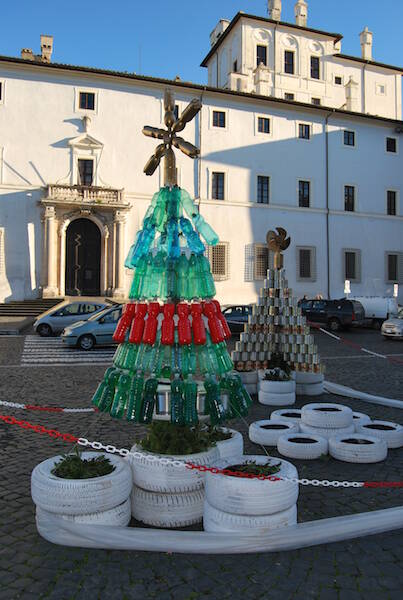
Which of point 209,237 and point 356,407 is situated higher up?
point 209,237

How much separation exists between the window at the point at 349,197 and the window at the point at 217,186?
10.5 m

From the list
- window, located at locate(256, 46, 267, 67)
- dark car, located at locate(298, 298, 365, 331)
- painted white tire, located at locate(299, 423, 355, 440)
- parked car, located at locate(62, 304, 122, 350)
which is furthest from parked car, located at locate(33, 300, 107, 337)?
window, located at locate(256, 46, 267, 67)

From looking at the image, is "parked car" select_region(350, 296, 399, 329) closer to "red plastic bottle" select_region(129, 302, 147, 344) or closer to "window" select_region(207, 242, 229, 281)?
"window" select_region(207, 242, 229, 281)

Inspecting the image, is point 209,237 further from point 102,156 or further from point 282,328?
point 102,156

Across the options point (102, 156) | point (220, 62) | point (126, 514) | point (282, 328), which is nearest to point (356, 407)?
point (282, 328)

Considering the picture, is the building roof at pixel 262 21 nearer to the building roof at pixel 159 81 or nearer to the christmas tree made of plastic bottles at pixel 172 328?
the building roof at pixel 159 81

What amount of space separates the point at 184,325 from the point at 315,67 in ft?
155

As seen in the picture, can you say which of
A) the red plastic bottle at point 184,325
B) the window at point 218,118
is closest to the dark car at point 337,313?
the window at point 218,118

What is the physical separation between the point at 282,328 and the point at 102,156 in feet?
85.8

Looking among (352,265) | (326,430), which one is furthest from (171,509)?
(352,265)

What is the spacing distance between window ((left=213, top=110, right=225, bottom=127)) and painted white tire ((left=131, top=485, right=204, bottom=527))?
115 ft

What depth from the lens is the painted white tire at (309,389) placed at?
35.4 ft

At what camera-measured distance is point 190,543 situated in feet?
13.1

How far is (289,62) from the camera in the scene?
4519 cm
